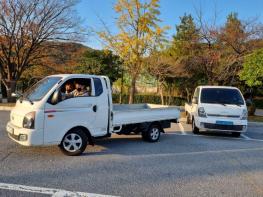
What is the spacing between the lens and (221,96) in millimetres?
11375

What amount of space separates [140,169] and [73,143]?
174 cm

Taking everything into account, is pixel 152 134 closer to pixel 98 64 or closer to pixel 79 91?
pixel 79 91

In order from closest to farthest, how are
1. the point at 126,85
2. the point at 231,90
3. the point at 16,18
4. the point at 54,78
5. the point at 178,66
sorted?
the point at 54,78
the point at 231,90
the point at 16,18
the point at 178,66
the point at 126,85

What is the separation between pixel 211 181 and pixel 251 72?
12339 mm

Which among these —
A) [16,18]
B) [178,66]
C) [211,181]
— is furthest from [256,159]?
[16,18]

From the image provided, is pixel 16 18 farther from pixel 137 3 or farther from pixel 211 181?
pixel 211 181

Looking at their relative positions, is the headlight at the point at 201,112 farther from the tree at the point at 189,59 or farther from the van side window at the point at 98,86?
the tree at the point at 189,59

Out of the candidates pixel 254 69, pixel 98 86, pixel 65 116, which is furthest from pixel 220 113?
pixel 254 69

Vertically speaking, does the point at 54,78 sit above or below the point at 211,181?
above

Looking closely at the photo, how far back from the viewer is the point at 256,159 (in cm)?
757

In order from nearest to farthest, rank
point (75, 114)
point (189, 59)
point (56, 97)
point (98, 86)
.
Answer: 1. point (56, 97)
2. point (75, 114)
3. point (98, 86)
4. point (189, 59)

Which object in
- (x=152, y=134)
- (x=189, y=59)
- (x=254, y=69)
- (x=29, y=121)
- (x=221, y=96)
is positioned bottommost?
(x=152, y=134)

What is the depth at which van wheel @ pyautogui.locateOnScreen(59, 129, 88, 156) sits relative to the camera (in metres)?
6.88

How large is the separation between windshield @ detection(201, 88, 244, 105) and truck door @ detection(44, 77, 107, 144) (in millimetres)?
5097
